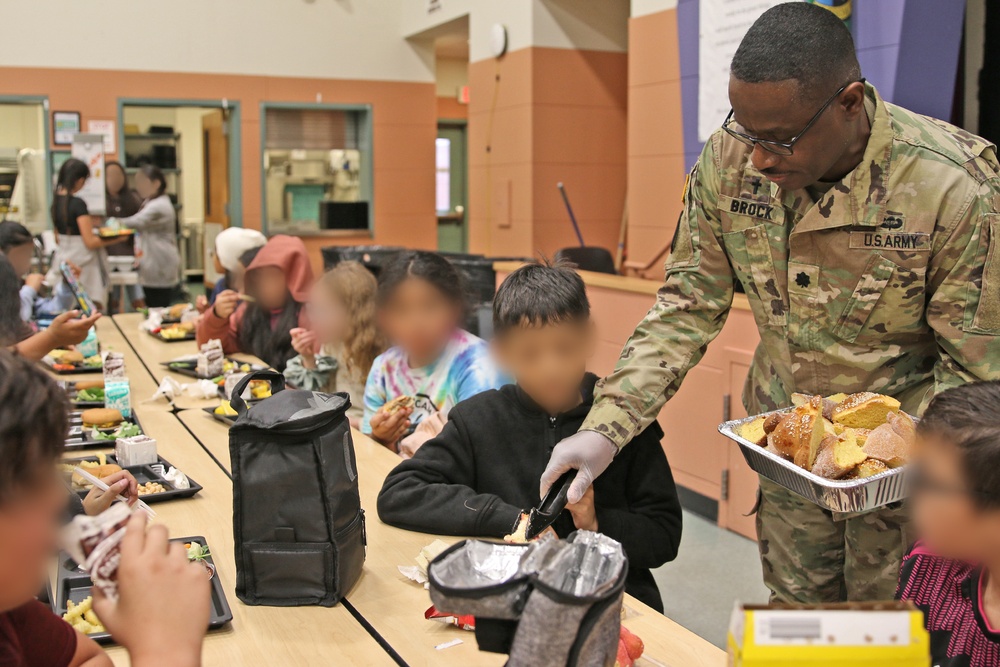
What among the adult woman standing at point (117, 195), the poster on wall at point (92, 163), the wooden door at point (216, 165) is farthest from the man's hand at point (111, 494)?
the wooden door at point (216, 165)

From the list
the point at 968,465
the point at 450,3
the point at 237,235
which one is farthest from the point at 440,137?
the point at 968,465

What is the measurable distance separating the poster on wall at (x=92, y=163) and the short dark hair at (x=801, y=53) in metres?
8.46

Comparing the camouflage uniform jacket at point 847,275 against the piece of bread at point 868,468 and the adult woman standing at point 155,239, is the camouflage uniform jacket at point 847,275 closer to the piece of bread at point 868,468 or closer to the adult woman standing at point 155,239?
the piece of bread at point 868,468

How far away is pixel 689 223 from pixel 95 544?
1395 mm

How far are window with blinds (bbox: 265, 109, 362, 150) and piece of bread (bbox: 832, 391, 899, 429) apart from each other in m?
9.99

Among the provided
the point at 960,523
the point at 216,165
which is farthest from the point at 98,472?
the point at 216,165

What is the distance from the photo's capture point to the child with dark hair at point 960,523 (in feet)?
3.79

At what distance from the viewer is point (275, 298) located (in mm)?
4070

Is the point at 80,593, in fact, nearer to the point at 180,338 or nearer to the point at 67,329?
the point at 67,329

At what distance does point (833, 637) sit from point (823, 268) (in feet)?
3.73

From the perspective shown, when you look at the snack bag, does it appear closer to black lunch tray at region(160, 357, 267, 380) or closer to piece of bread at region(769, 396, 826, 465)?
piece of bread at region(769, 396, 826, 465)

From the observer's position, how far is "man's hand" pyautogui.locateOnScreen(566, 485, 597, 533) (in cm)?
179

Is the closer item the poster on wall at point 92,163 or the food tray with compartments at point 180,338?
the food tray with compartments at point 180,338

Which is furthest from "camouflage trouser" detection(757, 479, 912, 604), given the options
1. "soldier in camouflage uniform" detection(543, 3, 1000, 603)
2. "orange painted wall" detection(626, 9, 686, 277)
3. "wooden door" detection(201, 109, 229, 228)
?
"wooden door" detection(201, 109, 229, 228)
